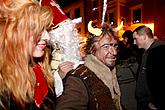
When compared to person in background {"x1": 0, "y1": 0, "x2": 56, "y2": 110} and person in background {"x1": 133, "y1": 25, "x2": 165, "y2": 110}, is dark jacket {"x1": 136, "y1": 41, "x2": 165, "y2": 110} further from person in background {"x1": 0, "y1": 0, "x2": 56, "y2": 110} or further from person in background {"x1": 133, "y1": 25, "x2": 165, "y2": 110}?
person in background {"x1": 0, "y1": 0, "x2": 56, "y2": 110}

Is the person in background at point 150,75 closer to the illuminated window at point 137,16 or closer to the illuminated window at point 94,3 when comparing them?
the illuminated window at point 137,16

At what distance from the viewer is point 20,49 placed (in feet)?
6.46

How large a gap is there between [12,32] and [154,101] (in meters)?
2.61

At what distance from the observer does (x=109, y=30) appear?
3.23 metres

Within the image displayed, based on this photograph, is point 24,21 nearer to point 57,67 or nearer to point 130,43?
point 57,67

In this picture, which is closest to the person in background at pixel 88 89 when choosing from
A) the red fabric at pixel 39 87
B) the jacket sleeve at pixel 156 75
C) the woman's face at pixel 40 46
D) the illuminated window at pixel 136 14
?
the red fabric at pixel 39 87

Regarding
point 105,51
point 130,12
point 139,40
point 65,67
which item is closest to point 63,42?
point 65,67

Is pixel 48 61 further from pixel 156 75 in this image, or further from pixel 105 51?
pixel 156 75

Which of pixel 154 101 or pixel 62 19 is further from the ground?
pixel 62 19

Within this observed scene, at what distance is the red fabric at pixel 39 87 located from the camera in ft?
7.03

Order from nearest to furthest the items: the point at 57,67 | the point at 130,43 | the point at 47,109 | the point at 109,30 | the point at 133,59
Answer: the point at 47,109 → the point at 57,67 → the point at 109,30 → the point at 133,59 → the point at 130,43

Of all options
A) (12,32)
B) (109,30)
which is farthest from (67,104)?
(109,30)

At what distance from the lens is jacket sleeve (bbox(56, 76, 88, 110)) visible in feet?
7.45

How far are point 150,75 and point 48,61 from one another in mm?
1871
